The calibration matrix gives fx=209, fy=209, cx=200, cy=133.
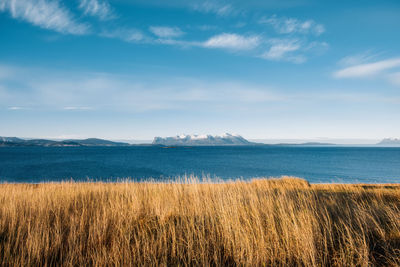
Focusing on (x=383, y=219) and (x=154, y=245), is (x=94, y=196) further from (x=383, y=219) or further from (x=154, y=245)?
(x=383, y=219)

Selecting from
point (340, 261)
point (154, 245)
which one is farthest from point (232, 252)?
point (340, 261)

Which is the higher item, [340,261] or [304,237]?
[304,237]

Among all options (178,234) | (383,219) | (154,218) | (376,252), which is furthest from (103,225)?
(383,219)

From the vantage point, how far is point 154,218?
4547 millimetres

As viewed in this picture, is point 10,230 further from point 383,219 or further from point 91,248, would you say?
point 383,219

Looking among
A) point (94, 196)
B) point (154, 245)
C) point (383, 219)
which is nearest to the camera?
point (154, 245)

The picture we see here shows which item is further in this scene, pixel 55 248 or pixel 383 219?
pixel 383 219

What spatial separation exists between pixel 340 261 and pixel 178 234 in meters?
2.61

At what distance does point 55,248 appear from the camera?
336cm

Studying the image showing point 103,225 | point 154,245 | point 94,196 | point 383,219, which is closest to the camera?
point 154,245

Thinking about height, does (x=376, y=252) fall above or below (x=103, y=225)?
below

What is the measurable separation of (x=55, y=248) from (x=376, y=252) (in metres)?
5.22

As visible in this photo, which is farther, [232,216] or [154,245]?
[232,216]

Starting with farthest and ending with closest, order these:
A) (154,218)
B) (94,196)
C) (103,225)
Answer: (94,196), (154,218), (103,225)
